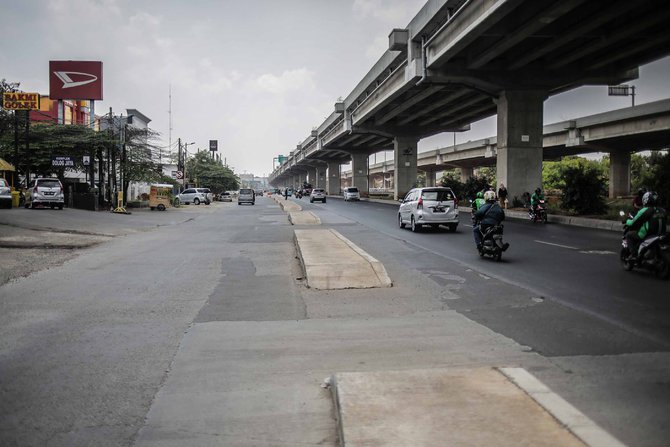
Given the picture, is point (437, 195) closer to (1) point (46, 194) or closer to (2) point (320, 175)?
(1) point (46, 194)

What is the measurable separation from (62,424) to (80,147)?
42213 mm

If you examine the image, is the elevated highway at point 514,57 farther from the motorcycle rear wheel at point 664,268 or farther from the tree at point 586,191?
the motorcycle rear wheel at point 664,268

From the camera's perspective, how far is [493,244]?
1356 cm

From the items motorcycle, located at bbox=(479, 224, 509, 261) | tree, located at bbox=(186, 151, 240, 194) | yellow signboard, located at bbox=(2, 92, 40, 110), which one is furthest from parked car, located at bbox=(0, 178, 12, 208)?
tree, located at bbox=(186, 151, 240, 194)

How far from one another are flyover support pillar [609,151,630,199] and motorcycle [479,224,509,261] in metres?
56.1

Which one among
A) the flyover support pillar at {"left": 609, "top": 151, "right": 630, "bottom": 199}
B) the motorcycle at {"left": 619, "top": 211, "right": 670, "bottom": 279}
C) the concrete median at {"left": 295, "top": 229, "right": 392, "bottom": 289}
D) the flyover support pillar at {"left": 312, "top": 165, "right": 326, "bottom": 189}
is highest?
the flyover support pillar at {"left": 312, "top": 165, "right": 326, "bottom": 189}

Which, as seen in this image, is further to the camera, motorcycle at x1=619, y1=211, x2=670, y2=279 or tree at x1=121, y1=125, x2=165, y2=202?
tree at x1=121, y1=125, x2=165, y2=202

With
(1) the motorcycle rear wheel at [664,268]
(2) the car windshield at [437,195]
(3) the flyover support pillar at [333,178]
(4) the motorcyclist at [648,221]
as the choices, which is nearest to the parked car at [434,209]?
(2) the car windshield at [437,195]

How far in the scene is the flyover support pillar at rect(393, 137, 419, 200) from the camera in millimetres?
63188

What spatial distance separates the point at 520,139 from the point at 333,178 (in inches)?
3150

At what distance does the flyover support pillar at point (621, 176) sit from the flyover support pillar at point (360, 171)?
36.7 meters

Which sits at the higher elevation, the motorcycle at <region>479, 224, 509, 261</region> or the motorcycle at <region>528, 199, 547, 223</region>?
the motorcycle at <region>528, 199, 547, 223</region>

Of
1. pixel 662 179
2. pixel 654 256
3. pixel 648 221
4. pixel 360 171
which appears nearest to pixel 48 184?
pixel 662 179

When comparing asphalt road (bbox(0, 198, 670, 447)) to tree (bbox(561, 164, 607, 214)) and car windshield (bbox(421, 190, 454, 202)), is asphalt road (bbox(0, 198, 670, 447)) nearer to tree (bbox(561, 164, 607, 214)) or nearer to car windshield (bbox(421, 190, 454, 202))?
car windshield (bbox(421, 190, 454, 202))
